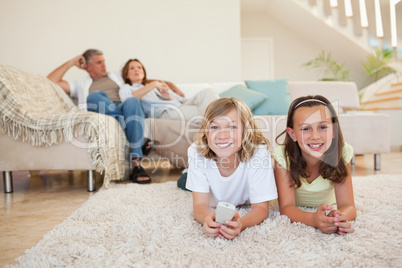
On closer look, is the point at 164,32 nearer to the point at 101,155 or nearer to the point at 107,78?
the point at 107,78

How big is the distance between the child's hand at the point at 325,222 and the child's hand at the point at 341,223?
1cm

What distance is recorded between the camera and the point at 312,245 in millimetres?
828

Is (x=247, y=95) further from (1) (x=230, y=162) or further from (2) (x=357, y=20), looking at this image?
(2) (x=357, y=20)

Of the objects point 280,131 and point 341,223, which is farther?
point 280,131

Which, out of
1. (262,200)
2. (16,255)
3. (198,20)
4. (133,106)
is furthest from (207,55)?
(16,255)

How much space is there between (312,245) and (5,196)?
168 centimetres

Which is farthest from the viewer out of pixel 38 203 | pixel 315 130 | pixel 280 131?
pixel 280 131

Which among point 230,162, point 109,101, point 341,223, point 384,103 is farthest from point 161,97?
point 384,103

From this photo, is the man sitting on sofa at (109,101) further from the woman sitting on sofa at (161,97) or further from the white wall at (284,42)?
the white wall at (284,42)

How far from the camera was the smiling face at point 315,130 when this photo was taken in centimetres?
103

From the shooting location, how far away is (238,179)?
1.11 metres

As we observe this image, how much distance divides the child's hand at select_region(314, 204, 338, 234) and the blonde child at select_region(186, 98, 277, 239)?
167 mm

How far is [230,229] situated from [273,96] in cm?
193

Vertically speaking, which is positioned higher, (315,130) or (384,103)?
(384,103)
